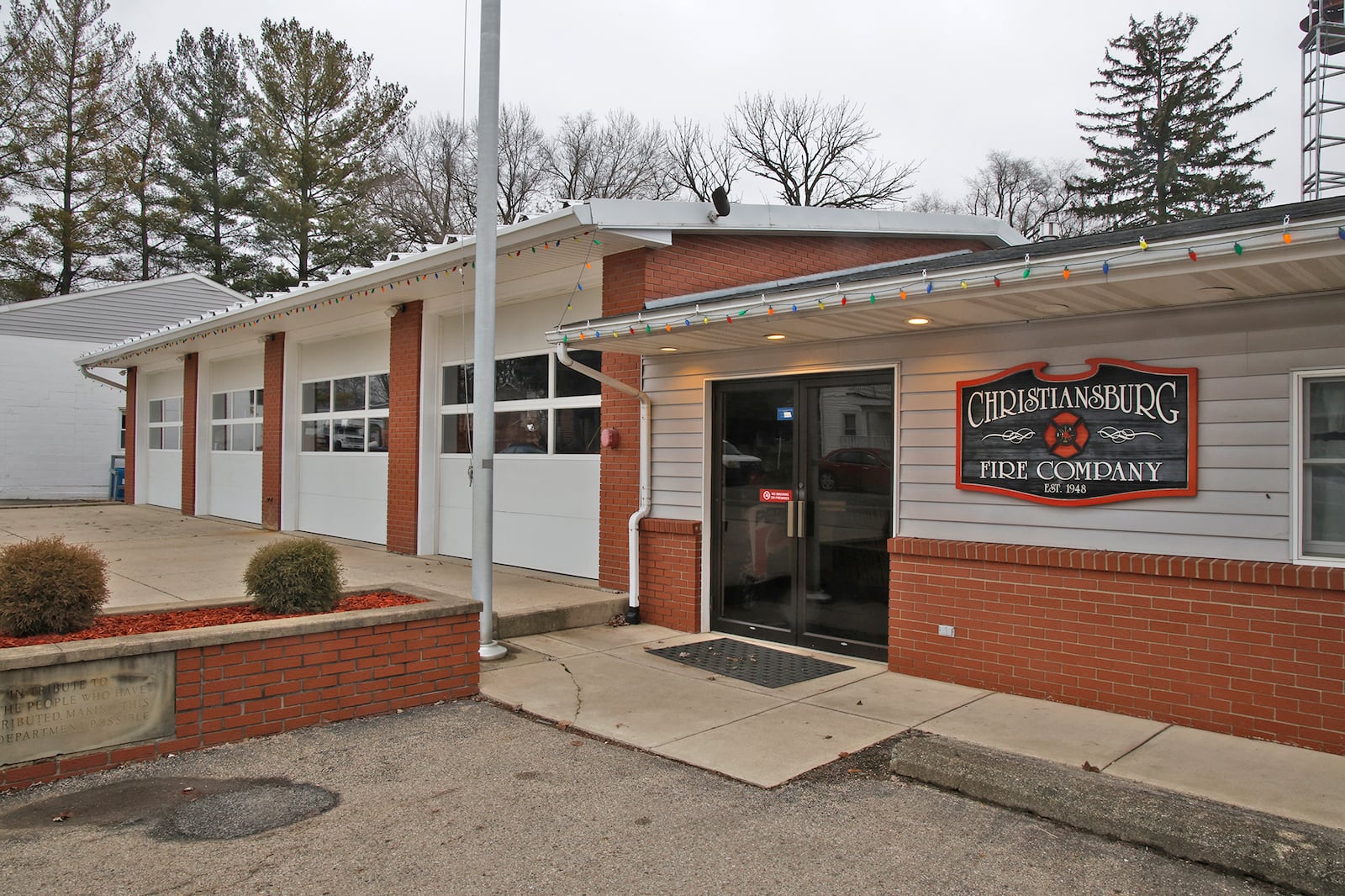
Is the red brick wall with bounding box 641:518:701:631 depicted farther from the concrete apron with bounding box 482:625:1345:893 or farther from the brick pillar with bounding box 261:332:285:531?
the brick pillar with bounding box 261:332:285:531

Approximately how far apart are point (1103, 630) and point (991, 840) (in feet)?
7.30

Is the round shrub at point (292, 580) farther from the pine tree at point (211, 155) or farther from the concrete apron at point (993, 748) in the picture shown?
the pine tree at point (211, 155)

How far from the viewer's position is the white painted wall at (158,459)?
64.3 ft

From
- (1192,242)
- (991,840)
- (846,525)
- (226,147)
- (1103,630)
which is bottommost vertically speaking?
(991,840)

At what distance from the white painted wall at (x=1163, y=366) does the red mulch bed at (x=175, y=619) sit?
3.63 m

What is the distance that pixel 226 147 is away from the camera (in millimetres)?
34812

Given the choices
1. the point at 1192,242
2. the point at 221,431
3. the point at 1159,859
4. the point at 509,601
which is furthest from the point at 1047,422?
the point at 221,431

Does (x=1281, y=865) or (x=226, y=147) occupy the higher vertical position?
(x=226, y=147)

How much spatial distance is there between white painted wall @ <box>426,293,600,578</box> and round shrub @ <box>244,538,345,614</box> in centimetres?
386

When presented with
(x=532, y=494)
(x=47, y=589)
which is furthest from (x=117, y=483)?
(x=47, y=589)

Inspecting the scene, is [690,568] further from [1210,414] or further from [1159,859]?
[1159,859]

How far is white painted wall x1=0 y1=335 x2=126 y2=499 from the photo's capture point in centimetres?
2253

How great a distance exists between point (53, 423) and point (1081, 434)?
83.9ft

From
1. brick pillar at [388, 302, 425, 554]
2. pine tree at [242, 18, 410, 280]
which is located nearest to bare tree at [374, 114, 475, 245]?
pine tree at [242, 18, 410, 280]
